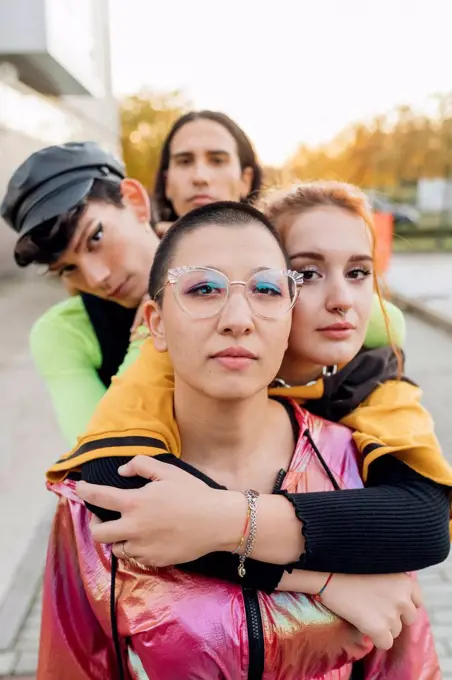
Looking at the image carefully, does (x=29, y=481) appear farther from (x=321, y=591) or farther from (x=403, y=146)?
(x=403, y=146)

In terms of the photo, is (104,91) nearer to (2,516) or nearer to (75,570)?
(2,516)

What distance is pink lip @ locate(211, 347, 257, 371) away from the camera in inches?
39.7

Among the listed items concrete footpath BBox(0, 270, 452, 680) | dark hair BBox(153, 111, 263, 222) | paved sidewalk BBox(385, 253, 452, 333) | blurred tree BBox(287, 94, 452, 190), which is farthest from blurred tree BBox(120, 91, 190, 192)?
dark hair BBox(153, 111, 263, 222)

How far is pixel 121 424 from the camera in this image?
1.08 m

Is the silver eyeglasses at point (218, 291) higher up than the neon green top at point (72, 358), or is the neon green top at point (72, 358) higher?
the silver eyeglasses at point (218, 291)

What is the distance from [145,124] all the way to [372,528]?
96.2 ft

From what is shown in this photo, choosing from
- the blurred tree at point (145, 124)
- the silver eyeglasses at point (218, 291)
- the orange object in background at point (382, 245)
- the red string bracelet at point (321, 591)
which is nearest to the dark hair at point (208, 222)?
the silver eyeglasses at point (218, 291)

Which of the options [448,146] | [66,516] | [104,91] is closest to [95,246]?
[66,516]

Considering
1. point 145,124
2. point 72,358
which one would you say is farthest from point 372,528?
point 145,124

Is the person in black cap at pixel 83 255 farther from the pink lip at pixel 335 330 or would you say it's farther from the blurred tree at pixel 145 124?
the blurred tree at pixel 145 124

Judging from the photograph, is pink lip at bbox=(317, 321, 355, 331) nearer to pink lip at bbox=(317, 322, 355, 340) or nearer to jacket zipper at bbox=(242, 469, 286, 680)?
pink lip at bbox=(317, 322, 355, 340)

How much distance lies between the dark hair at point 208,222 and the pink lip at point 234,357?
0.66ft

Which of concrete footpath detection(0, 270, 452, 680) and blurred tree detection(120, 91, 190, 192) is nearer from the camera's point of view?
concrete footpath detection(0, 270, 452, 680)

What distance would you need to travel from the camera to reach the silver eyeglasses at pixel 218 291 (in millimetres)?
1032
